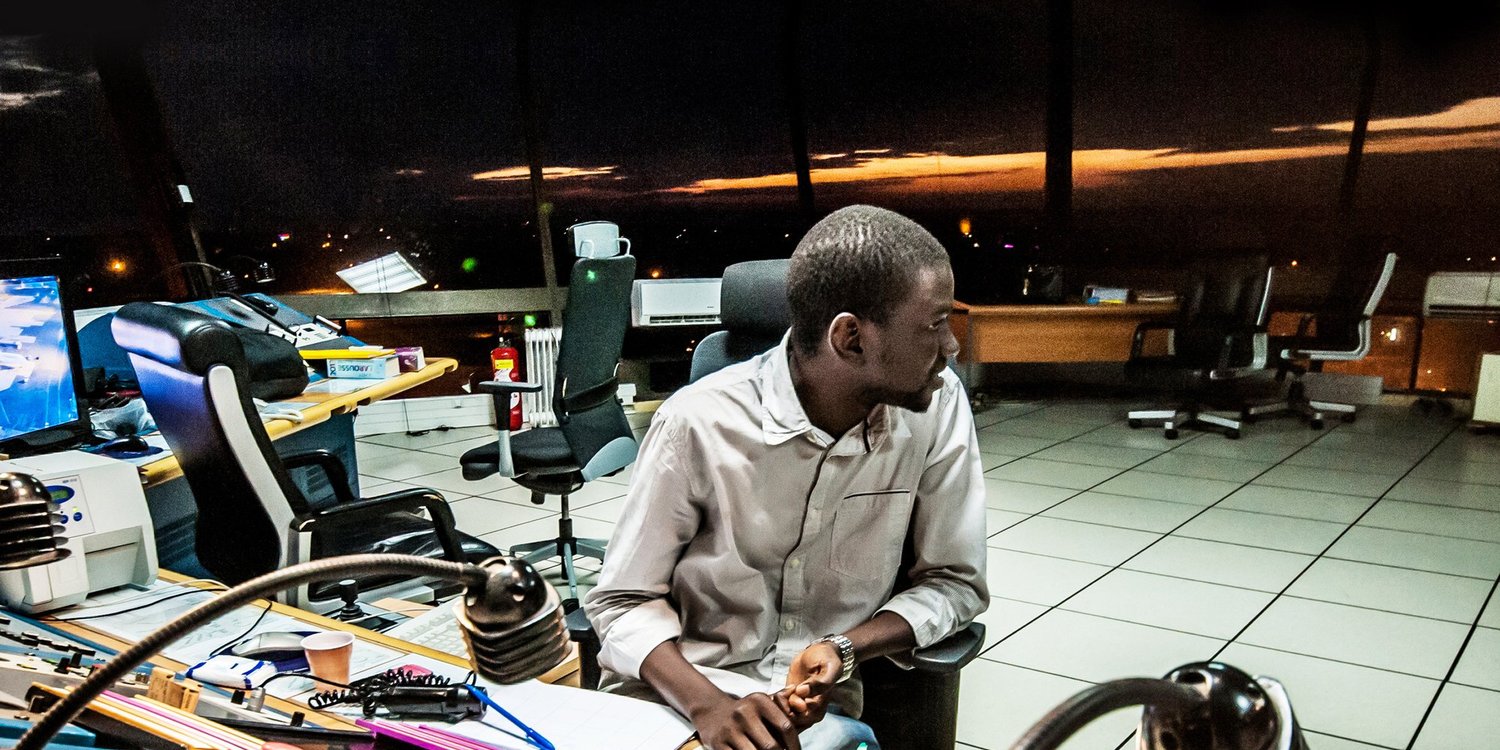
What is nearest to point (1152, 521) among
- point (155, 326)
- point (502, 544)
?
point (502, 544)

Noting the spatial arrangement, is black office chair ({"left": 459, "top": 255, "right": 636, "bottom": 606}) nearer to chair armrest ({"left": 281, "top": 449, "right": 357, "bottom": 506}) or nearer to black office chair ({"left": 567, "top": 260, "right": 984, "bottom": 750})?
chair armrest ({"left": 281, "top": 449, "right": 357, "bottom": 506})

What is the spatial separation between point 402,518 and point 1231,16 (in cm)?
710

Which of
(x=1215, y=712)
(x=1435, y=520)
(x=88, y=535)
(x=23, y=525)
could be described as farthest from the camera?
(x=1435, y=520)

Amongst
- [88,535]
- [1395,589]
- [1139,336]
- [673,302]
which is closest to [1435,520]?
[1395,589]

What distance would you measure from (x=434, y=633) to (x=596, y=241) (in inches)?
82.7

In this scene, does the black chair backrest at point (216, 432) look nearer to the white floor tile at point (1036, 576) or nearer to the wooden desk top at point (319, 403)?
the wooden desk top at point (319, 403)

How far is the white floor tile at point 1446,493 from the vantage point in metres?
4.23

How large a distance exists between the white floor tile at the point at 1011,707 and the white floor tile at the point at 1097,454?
2.67 metres

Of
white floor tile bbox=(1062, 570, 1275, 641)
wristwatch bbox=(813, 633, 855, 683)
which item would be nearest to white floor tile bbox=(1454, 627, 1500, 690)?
white floor tile bbox=(1062, 570, 1275, 641)

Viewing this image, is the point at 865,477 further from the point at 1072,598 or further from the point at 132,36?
the point at 132,36

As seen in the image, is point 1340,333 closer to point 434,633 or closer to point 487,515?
point 487,515

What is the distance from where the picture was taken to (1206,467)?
4973 millimetres

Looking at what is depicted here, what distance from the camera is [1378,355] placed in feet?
22.2

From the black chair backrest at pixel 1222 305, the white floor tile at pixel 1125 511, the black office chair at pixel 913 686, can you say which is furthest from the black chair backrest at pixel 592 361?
the black chair backrest at pixel 1222 305
